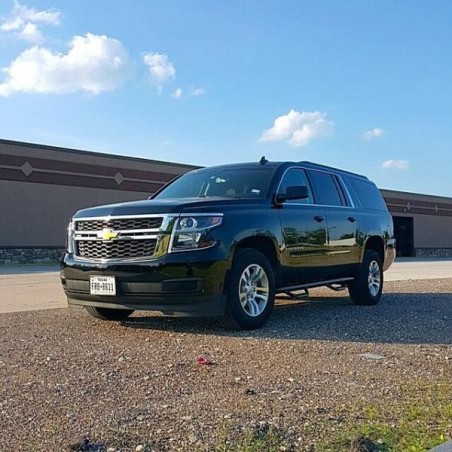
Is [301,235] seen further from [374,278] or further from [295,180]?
[374,278]

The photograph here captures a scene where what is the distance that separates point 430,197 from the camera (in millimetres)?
54625

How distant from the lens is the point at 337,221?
30.2 ft

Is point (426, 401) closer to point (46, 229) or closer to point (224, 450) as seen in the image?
point (224, 450)

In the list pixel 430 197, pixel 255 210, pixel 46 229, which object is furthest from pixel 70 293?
pixel 430 197

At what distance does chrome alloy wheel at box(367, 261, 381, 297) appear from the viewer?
10078mm

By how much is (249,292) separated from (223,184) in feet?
5.54

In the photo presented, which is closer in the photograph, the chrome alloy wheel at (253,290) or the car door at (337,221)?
the chrome alloy wheel at (253,290)

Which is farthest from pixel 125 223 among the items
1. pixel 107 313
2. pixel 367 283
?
Answer: pixel 367 283

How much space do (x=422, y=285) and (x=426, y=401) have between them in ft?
35.1

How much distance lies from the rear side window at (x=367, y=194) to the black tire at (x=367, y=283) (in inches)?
33.8

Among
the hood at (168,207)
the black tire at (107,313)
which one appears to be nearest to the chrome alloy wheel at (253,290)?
the hood at (168,207)

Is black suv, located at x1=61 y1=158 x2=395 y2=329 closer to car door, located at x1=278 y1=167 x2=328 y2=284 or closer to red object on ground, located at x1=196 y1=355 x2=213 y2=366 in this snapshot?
car door, located at x1=278 y1=167 x2=328 y2=284

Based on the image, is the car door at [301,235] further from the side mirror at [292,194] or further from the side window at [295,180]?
the side mirror at [292,194]

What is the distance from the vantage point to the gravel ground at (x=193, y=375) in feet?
12.1
